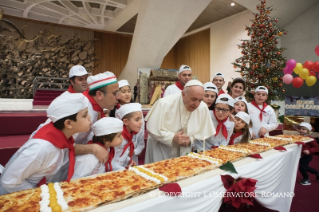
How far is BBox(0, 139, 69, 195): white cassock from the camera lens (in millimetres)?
1286

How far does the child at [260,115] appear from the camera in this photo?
4.15 metres

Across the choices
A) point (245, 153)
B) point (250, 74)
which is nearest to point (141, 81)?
point (250, 74)

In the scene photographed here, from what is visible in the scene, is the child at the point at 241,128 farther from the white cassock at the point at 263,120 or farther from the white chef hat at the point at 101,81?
the white chef hat at the point at 101,81

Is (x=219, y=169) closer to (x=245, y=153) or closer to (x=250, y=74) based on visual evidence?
(x=245, y=153)

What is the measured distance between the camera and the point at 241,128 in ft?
10.3

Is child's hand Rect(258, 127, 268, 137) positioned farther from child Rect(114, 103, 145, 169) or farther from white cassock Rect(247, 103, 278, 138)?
child Rect(114, 103, 145, 169)

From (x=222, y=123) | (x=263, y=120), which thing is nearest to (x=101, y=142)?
(x=222, y=123)

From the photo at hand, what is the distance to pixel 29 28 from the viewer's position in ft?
47.6

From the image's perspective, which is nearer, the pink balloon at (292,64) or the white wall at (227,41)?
the pink balloon at (292,64)

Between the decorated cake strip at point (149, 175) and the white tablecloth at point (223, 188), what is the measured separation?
0.33 ft

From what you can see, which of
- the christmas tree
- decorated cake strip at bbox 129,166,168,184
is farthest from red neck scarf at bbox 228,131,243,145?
the christmas tree

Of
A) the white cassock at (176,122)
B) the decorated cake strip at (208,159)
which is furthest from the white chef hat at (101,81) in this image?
the decorated cake strip at (208,159)

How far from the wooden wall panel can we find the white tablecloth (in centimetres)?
1645

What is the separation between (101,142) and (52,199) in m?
0.75
